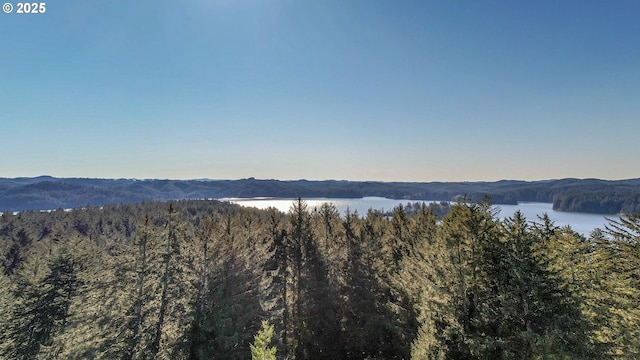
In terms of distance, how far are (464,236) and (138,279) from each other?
74.1 feet

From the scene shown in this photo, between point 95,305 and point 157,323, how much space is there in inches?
217

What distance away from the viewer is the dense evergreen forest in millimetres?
14078

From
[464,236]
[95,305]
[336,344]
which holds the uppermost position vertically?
[464,236]

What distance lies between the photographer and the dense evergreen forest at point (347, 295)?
14.1 metres

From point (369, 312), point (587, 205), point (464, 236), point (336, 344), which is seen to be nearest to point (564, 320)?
point (464, 236)

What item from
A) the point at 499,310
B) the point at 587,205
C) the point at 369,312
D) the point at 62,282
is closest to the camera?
the point at 499,310

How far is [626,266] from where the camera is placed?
1580 cm

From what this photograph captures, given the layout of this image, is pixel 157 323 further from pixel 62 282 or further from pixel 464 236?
pixel 464 236

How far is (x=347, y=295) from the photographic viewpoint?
3158 cm

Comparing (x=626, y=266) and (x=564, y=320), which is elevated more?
(x=626, y=266)

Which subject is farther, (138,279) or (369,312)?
(369,312)

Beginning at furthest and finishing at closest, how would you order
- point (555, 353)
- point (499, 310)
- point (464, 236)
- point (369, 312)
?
point (369, 312) → point (464, 236) → point (499, 310) → point (555, 353)

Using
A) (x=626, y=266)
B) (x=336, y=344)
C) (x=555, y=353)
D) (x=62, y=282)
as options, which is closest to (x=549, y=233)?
(x=626, y=266)

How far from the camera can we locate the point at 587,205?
19912 cm
